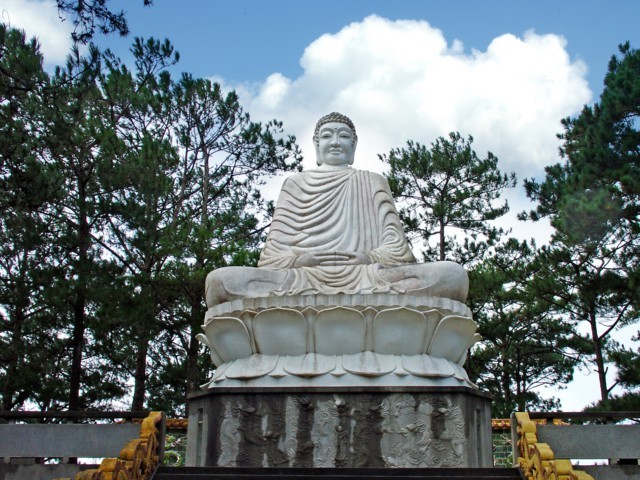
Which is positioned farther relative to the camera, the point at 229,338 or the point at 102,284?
the point at 102,284

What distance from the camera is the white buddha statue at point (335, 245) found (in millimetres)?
7859

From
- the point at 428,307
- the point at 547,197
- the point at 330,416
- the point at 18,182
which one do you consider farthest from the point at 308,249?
the point at 547,197

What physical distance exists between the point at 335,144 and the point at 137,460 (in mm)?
5714

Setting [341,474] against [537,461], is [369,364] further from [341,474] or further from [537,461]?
[537,461]

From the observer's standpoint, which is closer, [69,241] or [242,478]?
Answer: [242,478]

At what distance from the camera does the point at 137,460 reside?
17.7ft

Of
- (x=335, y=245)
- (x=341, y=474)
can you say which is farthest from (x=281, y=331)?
(x=341, y=474)

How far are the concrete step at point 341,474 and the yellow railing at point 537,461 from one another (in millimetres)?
171

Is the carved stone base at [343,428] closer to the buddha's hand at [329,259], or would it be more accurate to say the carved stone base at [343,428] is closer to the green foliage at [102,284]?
the buddha's hand at [329,259]

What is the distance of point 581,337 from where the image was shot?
15.0 m

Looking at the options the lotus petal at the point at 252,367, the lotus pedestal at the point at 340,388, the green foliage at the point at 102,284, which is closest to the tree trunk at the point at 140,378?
the green foliage at the point at 102,284

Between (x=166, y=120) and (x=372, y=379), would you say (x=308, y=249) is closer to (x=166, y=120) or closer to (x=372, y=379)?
(x=372, y=379)

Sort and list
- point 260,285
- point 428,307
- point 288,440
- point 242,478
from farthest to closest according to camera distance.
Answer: point 260,285 < point 428,307 < point 288,440 < point 242,478

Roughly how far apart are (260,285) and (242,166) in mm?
10109
